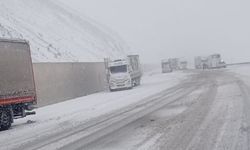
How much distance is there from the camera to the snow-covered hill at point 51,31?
48125 mm

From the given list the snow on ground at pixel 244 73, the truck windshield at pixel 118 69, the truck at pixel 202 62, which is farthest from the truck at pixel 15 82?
the truck at pixel 202 62

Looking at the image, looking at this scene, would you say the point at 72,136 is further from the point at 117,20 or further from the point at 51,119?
the point at 117,20

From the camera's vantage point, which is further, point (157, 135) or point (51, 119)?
point (51, 119)

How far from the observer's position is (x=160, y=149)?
1080cm

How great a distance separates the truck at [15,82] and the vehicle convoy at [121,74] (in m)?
19.9

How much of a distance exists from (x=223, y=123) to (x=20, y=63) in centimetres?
1061

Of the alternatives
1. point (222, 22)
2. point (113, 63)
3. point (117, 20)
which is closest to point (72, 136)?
point (113, 63)

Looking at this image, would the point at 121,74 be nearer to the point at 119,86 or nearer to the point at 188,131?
the point at 119,86

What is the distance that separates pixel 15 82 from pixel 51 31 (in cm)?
4053

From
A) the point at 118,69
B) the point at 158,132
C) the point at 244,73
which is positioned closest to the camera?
the point at 158,132

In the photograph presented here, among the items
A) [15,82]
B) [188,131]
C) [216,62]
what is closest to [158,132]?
[188,131]

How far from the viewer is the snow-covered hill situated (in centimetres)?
4812

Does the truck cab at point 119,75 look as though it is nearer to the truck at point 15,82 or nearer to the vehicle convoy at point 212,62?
the truck at point 15,82

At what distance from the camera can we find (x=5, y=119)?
768 inches
